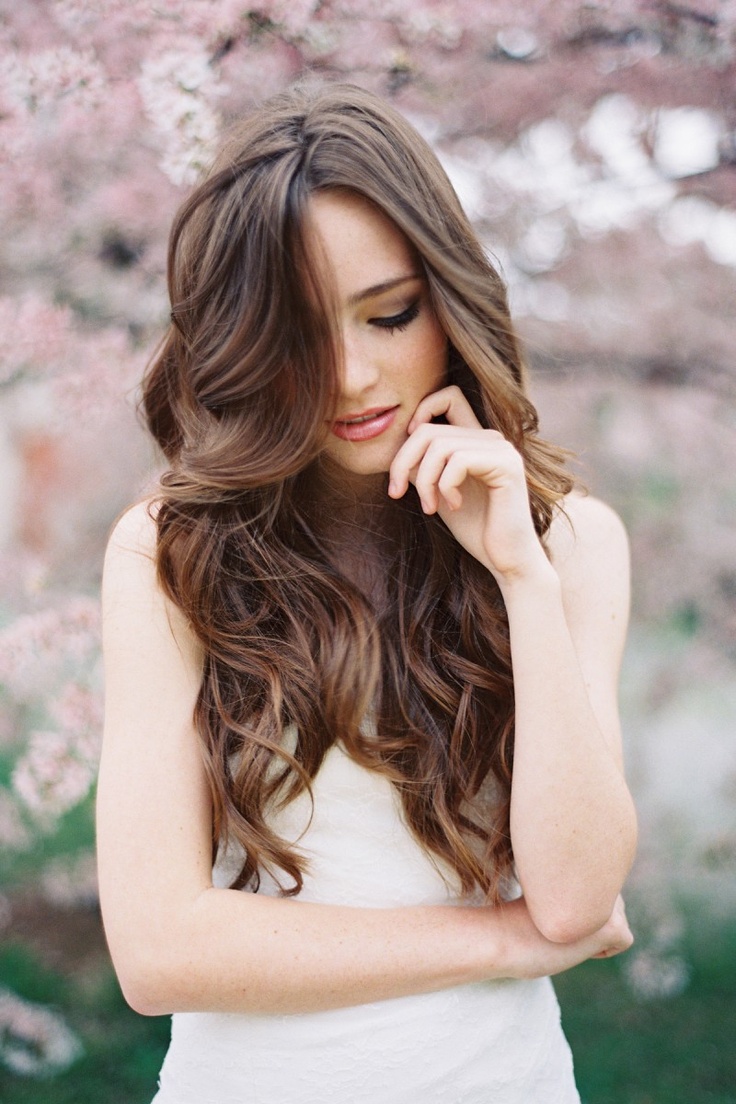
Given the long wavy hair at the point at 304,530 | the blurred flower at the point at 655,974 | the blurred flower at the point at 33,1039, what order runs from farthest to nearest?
the blurred flower at the point at 655,974 < the blurred flower at the point at 33,1039 < the long wavy hair at the point at 304,530

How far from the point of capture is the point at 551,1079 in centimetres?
139

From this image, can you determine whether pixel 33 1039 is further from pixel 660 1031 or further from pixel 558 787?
pixel 558 787

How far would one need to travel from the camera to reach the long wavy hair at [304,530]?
1.25 meters

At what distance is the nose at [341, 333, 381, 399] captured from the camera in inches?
49.4

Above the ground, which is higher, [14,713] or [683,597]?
[14,713]

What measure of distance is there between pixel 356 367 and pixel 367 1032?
0.91m

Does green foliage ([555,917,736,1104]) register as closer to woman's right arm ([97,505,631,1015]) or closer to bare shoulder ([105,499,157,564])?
woman's right arm ([97,505,631,1015])

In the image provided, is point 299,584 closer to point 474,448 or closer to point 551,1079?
point 474,448

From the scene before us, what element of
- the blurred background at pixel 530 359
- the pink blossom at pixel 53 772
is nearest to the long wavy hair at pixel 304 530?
the blurred background at pixel 530 359

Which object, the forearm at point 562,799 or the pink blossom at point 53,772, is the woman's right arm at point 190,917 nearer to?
the forearm at point 562,799

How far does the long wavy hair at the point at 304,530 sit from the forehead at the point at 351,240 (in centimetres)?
2

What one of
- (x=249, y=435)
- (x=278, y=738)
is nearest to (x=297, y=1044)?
(x=278, y=738)

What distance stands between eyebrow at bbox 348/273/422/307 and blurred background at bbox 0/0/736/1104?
1.21 m

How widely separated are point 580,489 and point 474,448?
41 centimetres
